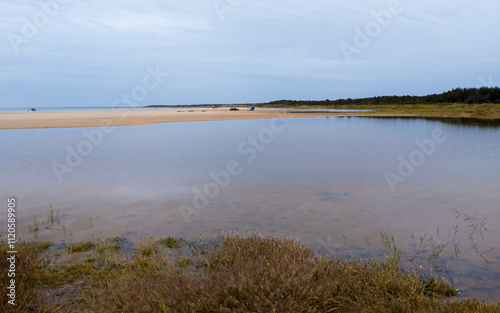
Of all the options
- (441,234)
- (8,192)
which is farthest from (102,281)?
(8,192)

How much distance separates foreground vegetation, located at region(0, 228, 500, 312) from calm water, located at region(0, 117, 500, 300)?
1168mm

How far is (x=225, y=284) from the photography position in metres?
4.27

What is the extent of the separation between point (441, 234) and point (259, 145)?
1618cm

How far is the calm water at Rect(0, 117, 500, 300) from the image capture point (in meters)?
7.45

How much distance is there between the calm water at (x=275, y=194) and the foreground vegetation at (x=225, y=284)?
117 centimetres

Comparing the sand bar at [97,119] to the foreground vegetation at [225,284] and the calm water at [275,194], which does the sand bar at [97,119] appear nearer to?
the calm water at [275,194]

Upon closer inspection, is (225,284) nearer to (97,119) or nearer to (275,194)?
(275,194)

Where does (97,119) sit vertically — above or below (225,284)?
above

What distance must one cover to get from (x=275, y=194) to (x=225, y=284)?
21.2 ft

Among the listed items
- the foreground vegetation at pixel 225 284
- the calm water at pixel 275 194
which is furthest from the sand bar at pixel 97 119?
the foreground vegetation at pixel 225 284

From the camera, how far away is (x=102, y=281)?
209 inches

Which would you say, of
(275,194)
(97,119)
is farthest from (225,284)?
(97,119)

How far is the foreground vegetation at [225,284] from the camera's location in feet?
13.4

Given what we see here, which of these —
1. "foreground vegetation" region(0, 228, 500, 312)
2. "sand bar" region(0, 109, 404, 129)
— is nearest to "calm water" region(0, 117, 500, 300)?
"foreground vegetation" region(0, 228, 500, 312)
